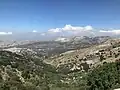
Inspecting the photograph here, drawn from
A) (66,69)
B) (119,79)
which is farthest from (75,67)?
(119,79)

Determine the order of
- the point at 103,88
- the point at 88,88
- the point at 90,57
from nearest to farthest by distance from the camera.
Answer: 1. the point at 103,88
2. the point at 88,88
3. the point at 90,57

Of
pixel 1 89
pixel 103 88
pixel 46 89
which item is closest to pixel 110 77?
pixel 103 88

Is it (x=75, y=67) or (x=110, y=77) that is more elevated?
(x=110, y=77)

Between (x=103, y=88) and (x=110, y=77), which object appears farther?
(x=110, y=77)

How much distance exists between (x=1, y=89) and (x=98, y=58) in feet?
439

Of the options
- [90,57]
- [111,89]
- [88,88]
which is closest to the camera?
[111,89]

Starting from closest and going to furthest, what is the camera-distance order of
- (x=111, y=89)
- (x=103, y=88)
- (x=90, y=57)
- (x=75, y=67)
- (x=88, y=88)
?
(x=111, y=89)
(x=103, y=88)
(x=88, y=88)
(x=75, y=67)
(x=90, y=57)

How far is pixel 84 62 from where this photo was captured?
188 metres

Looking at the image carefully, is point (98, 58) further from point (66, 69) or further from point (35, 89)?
point (35, 89)

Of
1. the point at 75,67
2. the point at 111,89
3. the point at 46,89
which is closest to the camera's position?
the point at 111,89

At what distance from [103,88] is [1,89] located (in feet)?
90.8

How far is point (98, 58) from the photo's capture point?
184 m

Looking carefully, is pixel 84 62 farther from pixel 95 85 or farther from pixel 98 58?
pixel 95 85

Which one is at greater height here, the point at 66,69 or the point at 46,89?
the point at 46,89
